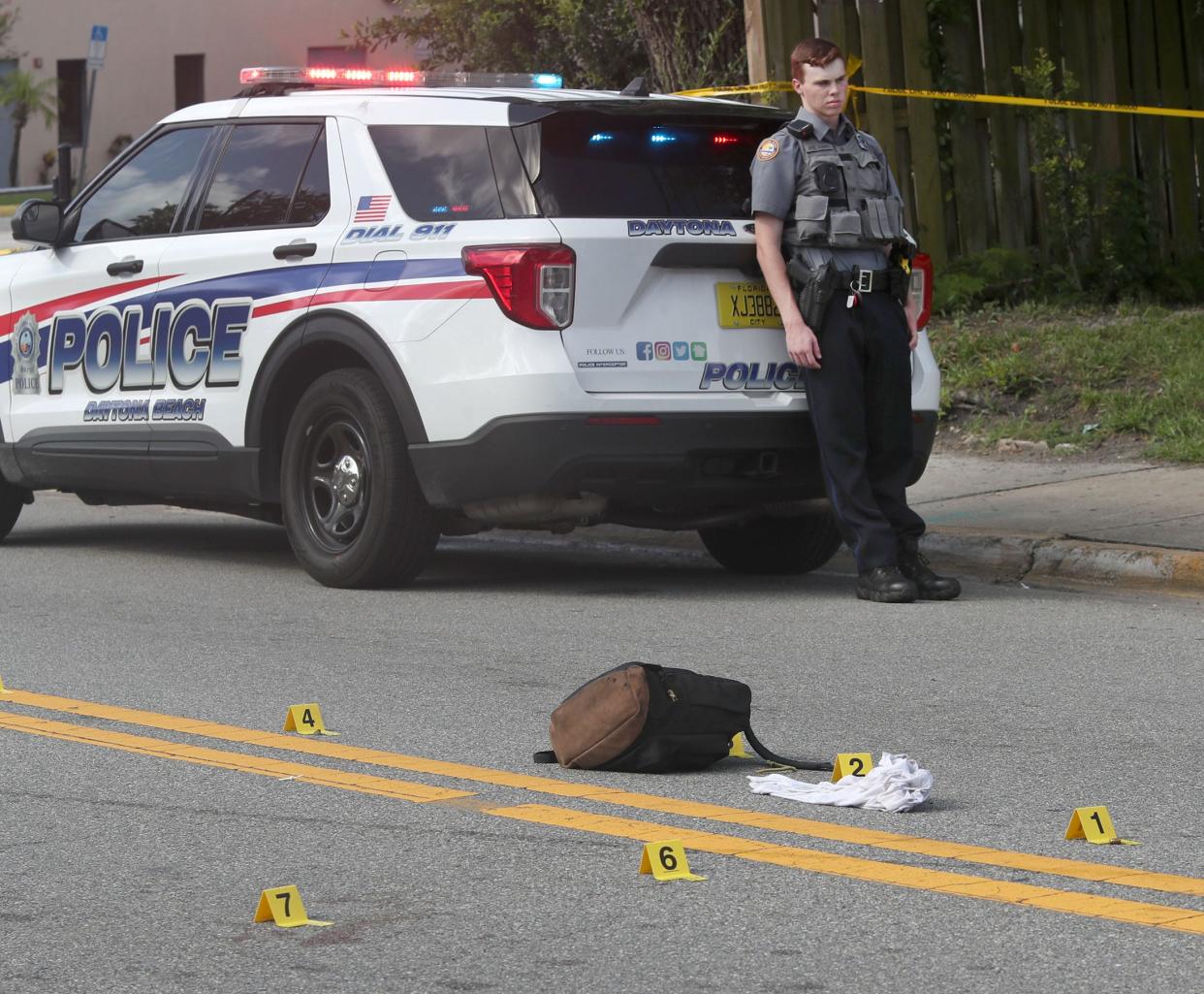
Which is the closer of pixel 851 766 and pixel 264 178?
pixel 851 766

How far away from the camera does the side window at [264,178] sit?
27.2 feet

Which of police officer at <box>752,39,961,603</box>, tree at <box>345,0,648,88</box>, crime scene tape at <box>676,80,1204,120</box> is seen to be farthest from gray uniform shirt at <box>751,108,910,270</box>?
tree at <box>345,0,648,88</box>


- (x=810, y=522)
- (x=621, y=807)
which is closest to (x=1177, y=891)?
(x=621, y=807)

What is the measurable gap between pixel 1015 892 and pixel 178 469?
530cm

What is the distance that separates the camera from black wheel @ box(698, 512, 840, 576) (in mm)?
8734

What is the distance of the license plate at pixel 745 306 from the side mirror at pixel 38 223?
3072 mm

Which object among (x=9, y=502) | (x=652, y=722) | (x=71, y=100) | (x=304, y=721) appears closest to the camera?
(x=652, y=722)

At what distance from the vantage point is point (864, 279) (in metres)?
7.86

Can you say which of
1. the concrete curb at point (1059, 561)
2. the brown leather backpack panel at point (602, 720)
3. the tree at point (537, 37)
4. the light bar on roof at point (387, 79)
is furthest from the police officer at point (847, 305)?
the tree at point (537, 37)

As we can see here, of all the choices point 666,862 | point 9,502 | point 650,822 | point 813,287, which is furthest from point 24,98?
point 666,862

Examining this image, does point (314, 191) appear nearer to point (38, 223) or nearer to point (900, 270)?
point (38, 223)

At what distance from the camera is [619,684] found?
5078mm

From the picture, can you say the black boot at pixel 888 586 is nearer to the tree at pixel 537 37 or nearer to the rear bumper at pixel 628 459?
the rear bumper at pixel 628 459

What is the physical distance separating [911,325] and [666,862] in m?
4.24
